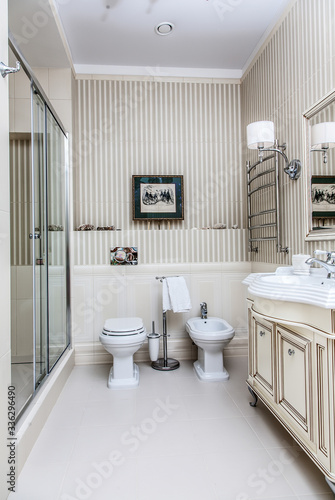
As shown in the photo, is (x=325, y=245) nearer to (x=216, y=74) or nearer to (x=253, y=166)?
(x=253, y=166)

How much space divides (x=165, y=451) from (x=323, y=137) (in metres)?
2.01

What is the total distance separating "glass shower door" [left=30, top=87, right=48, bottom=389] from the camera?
2.15 m

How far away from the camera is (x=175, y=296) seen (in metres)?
2.93

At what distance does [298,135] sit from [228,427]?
195cm

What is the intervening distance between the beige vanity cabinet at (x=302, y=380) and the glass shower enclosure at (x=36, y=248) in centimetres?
137

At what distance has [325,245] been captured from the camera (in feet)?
6.56

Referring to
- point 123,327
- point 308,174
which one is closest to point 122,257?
point 123,327

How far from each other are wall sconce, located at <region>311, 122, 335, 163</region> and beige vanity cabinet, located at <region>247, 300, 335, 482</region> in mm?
1063

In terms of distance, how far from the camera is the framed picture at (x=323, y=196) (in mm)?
1979

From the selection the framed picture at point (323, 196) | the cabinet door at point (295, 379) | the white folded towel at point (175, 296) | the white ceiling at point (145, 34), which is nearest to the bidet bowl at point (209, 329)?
the white folded towel at point (175, 296)

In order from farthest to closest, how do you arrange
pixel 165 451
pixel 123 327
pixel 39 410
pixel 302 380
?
pixel 123 327 → pixel 39 410 → pixel 165 451 → pixel 302 380

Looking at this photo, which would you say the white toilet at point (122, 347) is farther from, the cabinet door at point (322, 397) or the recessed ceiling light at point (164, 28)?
the recessed ceiling light at point (164, 28)

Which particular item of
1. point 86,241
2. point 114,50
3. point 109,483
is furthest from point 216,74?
point 109,483

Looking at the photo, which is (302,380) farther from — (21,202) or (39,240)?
(21,202)
